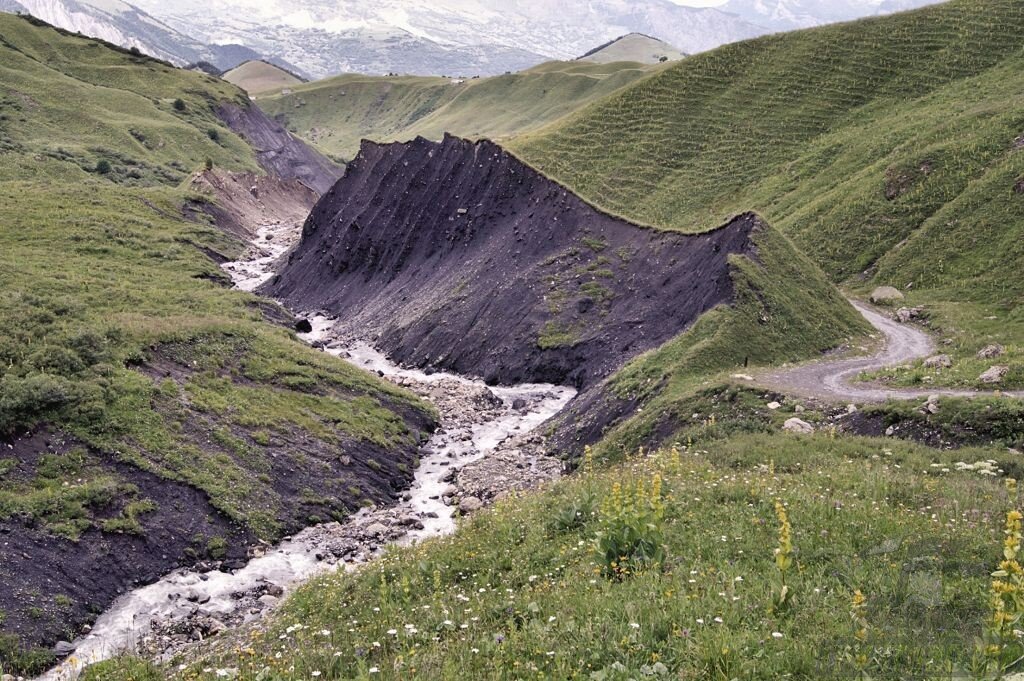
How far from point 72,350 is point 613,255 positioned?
32.7 metres

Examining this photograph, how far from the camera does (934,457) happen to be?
63.8 feet

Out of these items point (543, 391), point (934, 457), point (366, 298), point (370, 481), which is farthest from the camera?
point (366, 298)

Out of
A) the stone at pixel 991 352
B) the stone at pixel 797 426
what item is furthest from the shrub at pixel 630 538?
the stone at pixel 991 352

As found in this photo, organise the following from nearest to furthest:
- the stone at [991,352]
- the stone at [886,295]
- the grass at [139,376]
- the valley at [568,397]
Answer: the valley at [568,397], the grass at [139,376], the stone at [991,352], the stone at [886,295]

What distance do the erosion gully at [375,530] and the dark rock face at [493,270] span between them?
2851 mm

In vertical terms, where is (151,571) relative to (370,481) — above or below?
below

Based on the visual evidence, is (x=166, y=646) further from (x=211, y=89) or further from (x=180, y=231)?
(x=211, y=89)

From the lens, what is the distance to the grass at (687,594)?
309 inches

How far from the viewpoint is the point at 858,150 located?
2793 inches

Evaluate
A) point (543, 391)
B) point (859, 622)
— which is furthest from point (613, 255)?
point (859, 622)

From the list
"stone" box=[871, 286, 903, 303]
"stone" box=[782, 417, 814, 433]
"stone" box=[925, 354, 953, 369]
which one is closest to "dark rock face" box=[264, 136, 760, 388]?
"stone" box=[925, 354, 953, 369]

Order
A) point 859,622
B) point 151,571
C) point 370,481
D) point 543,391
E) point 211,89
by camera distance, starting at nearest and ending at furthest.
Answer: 1. point 859,622
2. point 151,571
3. point 370,481
4. point 543,391
5. point 211,89

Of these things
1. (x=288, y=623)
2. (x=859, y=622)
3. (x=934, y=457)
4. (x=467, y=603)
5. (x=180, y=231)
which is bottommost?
(x=180, y=231)

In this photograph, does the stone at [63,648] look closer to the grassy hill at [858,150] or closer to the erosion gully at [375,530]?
the erosion gully at [375,530]
